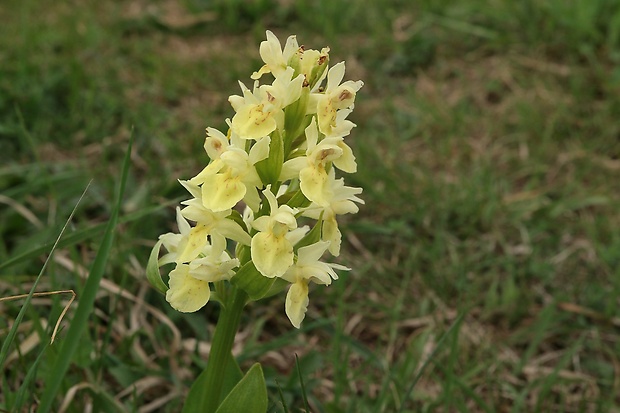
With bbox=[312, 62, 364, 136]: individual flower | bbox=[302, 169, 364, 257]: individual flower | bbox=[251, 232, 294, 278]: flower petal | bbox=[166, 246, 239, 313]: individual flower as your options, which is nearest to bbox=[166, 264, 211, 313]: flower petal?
bbox=[166, 246, 239, 313]: individual flower

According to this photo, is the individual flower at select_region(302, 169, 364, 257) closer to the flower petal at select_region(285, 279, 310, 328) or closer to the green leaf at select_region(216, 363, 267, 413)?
the flower petal at select_region(285, 279, 310, 328)

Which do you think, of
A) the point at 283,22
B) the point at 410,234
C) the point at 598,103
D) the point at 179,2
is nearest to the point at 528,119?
the point at 598,103

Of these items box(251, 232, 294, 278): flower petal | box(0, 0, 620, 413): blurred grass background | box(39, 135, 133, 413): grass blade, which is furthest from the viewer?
box(0, 0, 620, 413): blurred grass background

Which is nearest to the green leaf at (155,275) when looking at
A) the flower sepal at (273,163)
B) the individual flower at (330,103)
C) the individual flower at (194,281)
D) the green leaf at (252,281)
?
the individual flower at (194,281)

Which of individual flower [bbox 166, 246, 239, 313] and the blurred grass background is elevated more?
individual flower [bbox 166, 246, 239, 313]

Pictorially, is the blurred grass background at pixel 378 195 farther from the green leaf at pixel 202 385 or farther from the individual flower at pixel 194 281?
the individual flower at pixel 194 281

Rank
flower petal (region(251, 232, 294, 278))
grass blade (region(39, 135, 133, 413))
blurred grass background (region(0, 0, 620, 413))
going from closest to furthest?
flower petal (region(251, 232, 294, 278)) < grass blade (region(39, 135, 133, 413)) < blurred grass background (region(0, 0, 620, 413))

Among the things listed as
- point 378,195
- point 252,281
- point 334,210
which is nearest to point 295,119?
point 334,210
